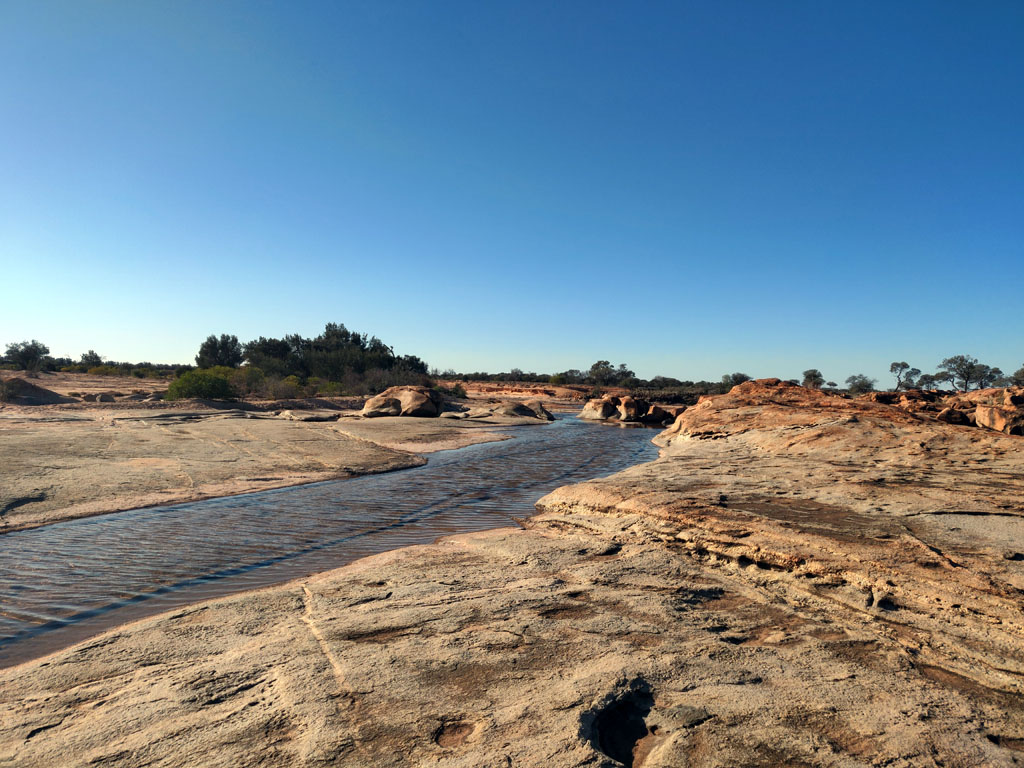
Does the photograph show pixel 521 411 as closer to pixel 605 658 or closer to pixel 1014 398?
pixel 1014 398

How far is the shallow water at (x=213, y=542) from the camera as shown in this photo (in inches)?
169

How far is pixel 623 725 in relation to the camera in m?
Result: 2.50

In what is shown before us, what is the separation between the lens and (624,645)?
10.5 ft

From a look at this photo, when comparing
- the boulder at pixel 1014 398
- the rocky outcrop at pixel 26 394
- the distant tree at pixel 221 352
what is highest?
the distant tree at pixel 221 352

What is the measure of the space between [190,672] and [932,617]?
4409 millimetres

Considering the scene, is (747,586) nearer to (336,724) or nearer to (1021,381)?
(336,724)

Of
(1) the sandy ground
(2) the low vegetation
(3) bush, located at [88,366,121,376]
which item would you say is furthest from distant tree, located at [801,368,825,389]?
(3) bush, located at [88,366,121,376]

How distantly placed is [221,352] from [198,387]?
25.8 meters

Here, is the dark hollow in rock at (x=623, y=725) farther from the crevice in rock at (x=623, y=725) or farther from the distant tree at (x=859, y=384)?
the distant tree at (x=859, y=384)

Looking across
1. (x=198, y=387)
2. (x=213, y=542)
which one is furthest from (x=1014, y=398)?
(x=198, y=387)

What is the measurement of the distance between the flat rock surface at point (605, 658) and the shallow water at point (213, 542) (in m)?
0.76

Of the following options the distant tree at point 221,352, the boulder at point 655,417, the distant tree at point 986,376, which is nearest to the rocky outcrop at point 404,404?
the boulder at point 655,417

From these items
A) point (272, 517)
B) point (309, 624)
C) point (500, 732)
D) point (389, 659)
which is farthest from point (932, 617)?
point (272, 517)

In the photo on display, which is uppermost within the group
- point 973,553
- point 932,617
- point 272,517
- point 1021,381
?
point 1021,381
